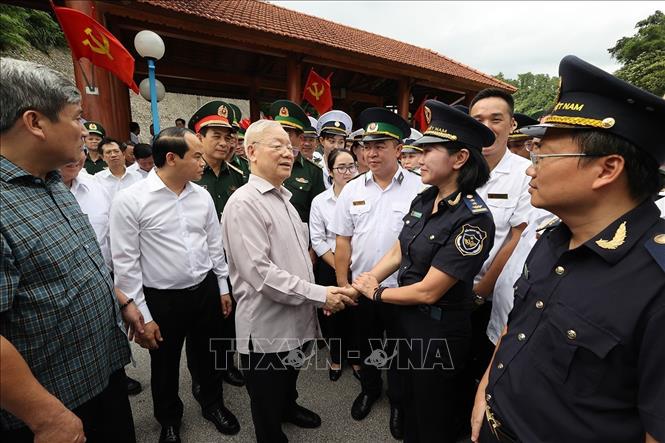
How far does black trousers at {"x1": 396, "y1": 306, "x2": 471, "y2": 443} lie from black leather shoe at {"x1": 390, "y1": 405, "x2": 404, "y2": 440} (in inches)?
22.1

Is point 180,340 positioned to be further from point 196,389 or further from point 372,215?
point 372,215

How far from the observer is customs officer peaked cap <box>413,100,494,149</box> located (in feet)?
5.57

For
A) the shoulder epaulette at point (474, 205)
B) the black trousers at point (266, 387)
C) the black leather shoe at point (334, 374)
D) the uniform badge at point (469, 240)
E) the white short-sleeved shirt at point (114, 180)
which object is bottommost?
the black leather shoe at point (334, 374)

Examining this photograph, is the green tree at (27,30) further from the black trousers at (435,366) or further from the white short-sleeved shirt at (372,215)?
the black trousers at (435,366)

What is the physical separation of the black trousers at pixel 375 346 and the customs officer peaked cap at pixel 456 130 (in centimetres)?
117

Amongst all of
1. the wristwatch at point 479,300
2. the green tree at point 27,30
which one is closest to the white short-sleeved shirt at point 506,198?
the wristwatch at point 479,300

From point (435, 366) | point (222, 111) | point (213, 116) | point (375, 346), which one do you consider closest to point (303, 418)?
point (375, 346)

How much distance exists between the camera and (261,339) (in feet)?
6.25

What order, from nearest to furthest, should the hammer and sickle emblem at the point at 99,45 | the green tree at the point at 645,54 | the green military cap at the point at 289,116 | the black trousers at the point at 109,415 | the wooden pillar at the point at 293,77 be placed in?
the black trousers at the point at 109,415, the green military cap at the point at 289,116, the hammer and sickle emblem at the point at 99,45, the wooden pillar at the point at 293,77, the green tree at the point at 645,54

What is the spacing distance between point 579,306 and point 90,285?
1870 mm

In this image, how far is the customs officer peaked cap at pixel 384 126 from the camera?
Result: 8.39 feet

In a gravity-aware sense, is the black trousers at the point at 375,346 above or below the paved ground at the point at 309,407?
above

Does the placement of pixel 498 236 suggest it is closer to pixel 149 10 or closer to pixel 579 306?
pixel 579 306

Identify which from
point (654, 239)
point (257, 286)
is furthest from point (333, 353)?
point (654, 239)
